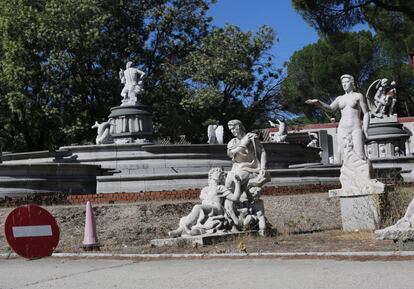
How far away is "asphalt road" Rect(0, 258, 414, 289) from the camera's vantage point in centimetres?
636

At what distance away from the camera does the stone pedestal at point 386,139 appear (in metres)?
25.7

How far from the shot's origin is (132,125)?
24.3m

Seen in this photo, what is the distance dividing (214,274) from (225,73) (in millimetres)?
25062

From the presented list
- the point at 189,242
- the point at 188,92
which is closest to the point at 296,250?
the point at 189,242

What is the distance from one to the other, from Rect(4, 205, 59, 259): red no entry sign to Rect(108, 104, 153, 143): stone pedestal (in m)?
19.0

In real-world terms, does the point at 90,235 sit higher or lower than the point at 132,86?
lower

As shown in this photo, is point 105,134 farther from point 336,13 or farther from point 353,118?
point 353,118

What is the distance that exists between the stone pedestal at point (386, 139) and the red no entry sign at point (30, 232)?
72.7 feet

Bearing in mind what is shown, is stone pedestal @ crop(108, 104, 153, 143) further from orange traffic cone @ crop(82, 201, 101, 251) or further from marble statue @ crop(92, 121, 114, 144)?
orange traffic cone @ crop(82, 201, 101, 251)

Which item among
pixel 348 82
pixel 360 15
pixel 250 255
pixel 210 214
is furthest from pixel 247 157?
pixel 360 15

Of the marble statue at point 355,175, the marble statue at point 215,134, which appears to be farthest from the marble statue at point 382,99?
the marble statue at point 355,175

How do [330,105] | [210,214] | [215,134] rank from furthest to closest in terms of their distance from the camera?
[215,134], [330,105], [210,214]

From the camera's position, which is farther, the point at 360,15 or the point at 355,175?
the point at 360,15

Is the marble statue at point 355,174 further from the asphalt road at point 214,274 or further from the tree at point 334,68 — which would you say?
the tree at point 334,68
